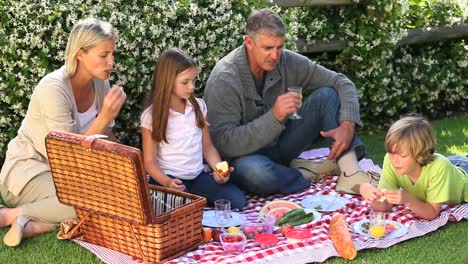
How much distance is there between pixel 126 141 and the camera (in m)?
6.41

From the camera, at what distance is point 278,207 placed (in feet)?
17.2

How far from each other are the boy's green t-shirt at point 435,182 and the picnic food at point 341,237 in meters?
0.53

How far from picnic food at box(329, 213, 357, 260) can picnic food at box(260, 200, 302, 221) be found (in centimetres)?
48

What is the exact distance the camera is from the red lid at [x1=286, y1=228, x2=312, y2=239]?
4.66 m

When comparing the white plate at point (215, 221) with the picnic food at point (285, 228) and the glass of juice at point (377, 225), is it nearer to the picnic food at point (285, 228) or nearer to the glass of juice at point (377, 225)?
the picnic food at point (285, 228)

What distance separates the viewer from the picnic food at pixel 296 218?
498 centimetres

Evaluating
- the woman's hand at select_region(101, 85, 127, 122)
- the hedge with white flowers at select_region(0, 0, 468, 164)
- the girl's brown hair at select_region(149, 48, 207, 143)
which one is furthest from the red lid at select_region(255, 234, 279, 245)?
the hedge with white flowers at select_region(0, 0, 468, 164)

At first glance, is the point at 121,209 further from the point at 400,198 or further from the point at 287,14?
the point at 287,14

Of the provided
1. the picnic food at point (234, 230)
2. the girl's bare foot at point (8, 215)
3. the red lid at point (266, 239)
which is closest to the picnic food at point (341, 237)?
the red lid at point (266, 239)

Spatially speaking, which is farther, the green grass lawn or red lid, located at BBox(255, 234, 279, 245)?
red lid, located at BBox(255, 234, 279, 245)

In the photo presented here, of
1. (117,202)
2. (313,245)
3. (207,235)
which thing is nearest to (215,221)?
(207,235)

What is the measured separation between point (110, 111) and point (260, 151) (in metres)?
1.37

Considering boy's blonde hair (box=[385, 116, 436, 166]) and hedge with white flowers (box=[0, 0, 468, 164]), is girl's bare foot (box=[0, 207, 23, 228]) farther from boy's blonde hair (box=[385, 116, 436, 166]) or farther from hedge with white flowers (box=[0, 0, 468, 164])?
boy's blonde hair (box=[385, 116, 436, 166])

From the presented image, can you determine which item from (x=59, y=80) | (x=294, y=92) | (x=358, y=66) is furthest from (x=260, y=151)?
(x=358, y=66)
